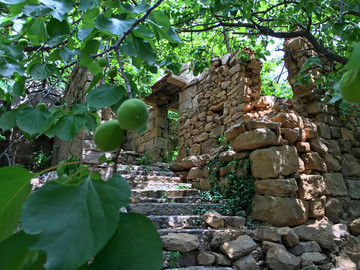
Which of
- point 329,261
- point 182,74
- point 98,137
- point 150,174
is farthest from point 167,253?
point 182,74

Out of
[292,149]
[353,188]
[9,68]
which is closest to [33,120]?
[9,68]

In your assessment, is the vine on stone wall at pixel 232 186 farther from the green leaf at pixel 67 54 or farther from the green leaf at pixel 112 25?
the green leaf at pixel 112 25

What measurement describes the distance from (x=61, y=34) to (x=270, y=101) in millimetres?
4624

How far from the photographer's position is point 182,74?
7.76 m

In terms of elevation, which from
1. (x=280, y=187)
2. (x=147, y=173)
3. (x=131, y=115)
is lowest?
(x=280, y=187)

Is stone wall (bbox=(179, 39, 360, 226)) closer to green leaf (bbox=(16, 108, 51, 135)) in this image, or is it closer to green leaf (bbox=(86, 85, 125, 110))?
green leaf (bbox=(16, 108, 51, 135))

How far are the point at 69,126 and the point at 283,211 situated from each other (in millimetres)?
2891

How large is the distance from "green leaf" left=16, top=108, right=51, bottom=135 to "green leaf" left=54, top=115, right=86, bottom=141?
0.05 m

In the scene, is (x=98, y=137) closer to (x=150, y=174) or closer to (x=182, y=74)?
(x=150, y=174)

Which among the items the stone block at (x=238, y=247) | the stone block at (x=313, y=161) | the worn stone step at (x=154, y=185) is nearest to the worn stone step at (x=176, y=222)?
the stone block at (x=238, y=247)

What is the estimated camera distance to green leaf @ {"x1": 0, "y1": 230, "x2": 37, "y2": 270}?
36 centimetres

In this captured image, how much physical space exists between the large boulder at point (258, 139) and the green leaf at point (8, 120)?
3.04 m

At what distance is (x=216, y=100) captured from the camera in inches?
245

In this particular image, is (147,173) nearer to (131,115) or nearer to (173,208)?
(173,208)
